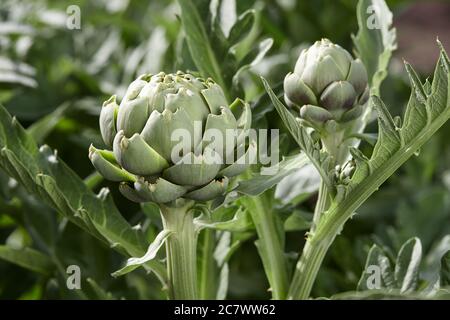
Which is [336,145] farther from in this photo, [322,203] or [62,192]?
[62,192]

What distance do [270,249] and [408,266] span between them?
5.1 inches

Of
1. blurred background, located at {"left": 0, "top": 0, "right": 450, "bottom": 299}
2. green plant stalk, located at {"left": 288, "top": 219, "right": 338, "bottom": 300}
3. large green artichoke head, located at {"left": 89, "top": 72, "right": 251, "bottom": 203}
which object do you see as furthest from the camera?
blurred background, located at {"left": 0, "top": 0, "right": 450, "bottom": 299}

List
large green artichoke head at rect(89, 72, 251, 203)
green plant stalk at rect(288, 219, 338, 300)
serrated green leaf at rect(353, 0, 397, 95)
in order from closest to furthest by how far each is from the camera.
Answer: large green artichoke head at rect(89, 72, 251, 203)
green plant stalk at rect(288, 219, 338, 300)
serrated green leaf at rect(353, 0, 397, 95)

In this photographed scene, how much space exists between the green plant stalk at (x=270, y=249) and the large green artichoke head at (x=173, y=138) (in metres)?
0.12

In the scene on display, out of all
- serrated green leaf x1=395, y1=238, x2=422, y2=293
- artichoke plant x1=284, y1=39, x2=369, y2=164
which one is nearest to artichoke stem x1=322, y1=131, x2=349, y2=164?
artichoke plant x1=284, y1=39, x2=369, y2=164

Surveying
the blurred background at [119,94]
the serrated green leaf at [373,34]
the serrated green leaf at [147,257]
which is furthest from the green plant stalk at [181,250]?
the serrated green leaf at [373,34]

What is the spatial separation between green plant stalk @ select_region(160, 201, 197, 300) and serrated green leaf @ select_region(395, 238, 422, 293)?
19cm

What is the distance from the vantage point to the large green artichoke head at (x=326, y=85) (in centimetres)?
73

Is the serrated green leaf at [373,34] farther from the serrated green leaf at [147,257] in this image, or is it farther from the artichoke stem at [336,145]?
the serrated green leaf at [147,257]

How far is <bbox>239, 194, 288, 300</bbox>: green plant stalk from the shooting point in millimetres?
796

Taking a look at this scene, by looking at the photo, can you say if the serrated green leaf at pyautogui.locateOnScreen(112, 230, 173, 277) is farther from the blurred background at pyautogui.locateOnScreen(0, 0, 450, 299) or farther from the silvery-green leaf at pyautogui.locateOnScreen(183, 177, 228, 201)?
the blurred background at pyautogui.locateOnScreen(0, 0, 450, 299)

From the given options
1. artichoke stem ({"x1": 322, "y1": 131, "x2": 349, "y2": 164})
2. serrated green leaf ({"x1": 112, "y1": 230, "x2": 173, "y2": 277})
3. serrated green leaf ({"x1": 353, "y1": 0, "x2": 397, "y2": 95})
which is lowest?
serrated green leaf ({"x1": 112, "y1": 230, "x2": 173, "y2": 277})

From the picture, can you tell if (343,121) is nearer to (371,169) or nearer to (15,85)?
(371,169)
